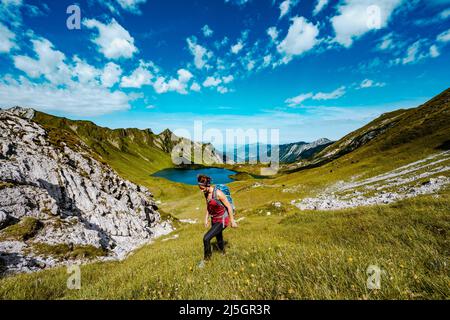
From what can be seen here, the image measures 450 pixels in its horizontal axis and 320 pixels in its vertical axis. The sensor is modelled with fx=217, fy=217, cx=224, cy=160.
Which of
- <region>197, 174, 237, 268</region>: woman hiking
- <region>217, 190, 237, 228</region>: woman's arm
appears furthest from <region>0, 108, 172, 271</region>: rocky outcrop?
<region>217, 190, 237, 228</region>: woman's arm

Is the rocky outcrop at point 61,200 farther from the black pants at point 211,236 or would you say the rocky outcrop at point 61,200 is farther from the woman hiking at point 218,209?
the woman hiking at point 218,209

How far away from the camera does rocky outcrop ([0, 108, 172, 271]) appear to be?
16.9 metres

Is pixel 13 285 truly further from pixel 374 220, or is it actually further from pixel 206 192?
pixel 374 220

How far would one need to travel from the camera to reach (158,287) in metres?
4.83

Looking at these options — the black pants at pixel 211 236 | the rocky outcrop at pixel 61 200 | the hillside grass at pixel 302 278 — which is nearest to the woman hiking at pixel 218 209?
the black pants at pixel 211 236

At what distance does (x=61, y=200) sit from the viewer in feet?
84.0

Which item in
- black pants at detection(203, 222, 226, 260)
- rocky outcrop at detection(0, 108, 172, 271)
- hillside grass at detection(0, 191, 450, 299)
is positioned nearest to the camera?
hillside grass at detection(0, 191, 450, 299)

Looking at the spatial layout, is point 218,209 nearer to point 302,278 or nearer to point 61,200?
point 302,278

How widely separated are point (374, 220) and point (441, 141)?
55.8 m

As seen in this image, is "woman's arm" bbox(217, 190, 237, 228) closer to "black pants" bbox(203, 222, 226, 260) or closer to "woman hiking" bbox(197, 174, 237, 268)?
"woman hiking" bbox(197, 174, 237, 268)

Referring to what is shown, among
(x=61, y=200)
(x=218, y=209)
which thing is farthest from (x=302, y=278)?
(x=61, y=200)

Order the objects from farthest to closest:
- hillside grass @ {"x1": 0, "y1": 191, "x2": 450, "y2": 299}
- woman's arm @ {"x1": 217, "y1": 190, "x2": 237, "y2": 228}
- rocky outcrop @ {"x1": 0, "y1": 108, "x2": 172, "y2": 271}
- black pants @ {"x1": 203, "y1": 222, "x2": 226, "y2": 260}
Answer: rocky outcrop @ {"x1": 0, "y1": 108, "x2": 172, "y2": 271}, woman's arm @ {"x1": 217, "y1": 190, "x2": 237, "y2": 228}, black pants @ {"x1": 203, "y1": 222, "x2": 226, "y2": 260}, hillside grass @ {"x1": 0, "y1": 191, "x2": 450, "y2": 299}
